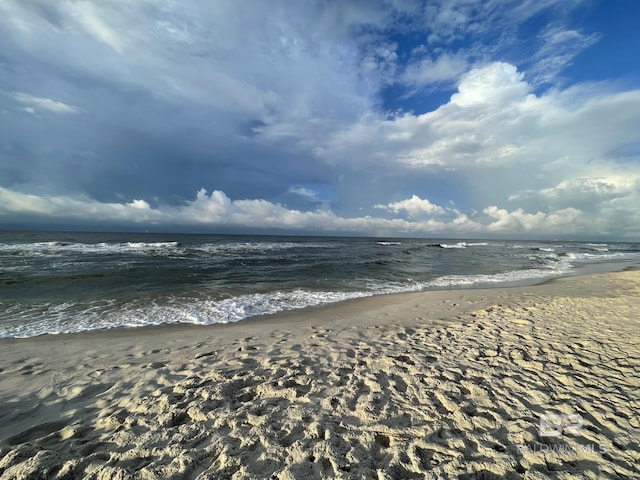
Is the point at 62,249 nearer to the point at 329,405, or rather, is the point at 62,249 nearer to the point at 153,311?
the point at 153,311

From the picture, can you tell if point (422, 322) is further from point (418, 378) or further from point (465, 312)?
point (418, 378)

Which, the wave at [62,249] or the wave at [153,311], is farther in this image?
the wave at [62,249]

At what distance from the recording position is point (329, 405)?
12.6 ft

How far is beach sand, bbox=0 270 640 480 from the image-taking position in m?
2.85

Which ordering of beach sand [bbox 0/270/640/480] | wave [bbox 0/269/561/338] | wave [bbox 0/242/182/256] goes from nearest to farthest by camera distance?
beach sand [bbox 0/270/640/480] < wave [bbox 0/269/561/338] < wave [bbox 0/242/182/256]

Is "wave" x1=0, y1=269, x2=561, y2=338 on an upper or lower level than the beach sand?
lower

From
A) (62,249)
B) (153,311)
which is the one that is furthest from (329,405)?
(62,249)

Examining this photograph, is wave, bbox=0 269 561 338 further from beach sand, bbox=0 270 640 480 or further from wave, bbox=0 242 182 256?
wave, bbox=0 242 182 256

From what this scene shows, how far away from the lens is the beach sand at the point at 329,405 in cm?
285

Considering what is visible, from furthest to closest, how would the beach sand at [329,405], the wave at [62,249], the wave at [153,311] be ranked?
the wave at [62,249] < the wave at [153,311] < the beach sand at [329,405]

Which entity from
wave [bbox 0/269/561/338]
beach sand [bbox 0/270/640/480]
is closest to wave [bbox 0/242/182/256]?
wave [bbox 0/269/561/338]

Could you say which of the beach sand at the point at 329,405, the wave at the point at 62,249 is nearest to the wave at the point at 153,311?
the beach sand at the point at 329,405

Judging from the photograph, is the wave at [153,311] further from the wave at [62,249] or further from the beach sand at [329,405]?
the wave at [62,249]

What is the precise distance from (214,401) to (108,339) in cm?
537
